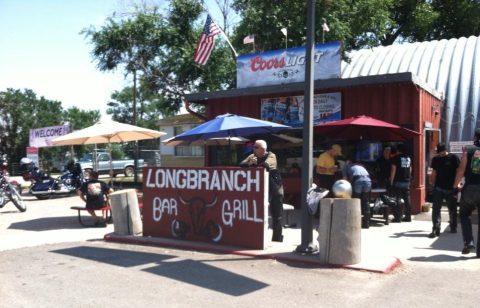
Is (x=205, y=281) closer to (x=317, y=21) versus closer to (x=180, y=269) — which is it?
(x=180, y=269)

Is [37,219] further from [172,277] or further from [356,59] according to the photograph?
[356,59]

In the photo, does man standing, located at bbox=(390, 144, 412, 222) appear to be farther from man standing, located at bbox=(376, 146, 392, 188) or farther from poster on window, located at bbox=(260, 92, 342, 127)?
poster on window, located at bbox=(260, 92, 342, 127)

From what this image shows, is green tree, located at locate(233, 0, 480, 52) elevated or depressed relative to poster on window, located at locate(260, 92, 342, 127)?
elevated

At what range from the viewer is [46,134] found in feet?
80.2

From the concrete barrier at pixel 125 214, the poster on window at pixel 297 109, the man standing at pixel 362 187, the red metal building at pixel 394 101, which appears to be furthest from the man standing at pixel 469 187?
the poster on window at pixel 297 109

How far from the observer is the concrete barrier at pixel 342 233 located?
6.82 m

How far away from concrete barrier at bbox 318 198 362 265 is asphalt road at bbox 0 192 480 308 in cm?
26

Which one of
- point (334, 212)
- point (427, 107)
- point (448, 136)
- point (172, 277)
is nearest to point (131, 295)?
point (172, 277)

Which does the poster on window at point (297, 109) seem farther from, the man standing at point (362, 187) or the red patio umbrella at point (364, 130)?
the man standing at point (362, 187)

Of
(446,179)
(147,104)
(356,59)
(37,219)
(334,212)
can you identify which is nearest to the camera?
(334,212)

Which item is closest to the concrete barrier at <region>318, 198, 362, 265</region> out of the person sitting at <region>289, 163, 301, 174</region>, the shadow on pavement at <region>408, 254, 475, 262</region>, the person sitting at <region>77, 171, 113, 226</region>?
the shadow on pavement at <region>408, 254, 475, 262</region>

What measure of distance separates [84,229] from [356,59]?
13916mm

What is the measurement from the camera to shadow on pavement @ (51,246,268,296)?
6066 millimetres

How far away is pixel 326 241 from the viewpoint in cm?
695
